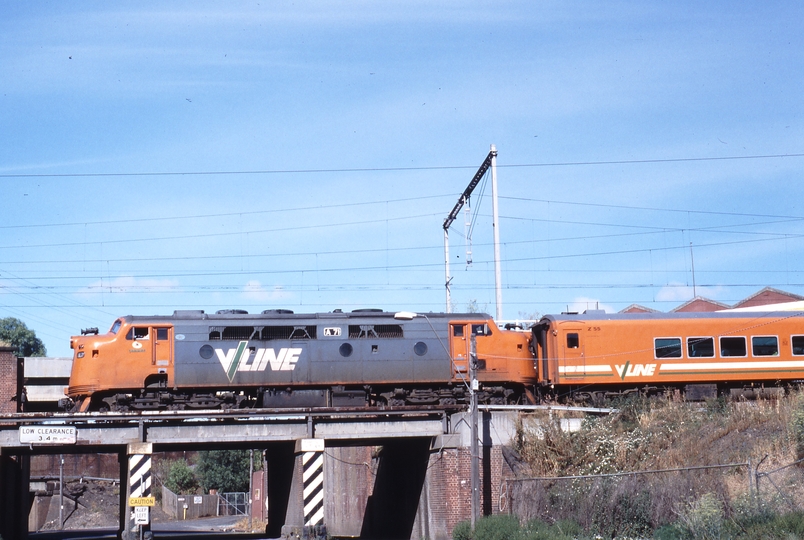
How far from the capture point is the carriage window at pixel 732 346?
3331 centimetres

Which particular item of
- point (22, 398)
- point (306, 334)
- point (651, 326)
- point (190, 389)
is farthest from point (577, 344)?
point (22, 398)

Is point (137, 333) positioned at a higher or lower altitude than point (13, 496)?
higher

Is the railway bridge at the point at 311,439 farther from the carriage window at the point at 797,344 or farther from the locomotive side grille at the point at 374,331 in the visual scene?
the carriage window at the point at 797,344

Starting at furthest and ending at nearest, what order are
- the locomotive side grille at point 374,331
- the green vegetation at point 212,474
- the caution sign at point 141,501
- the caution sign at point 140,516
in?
the green vegetation at point 212,474
the locomotive side grille at point 374,331
the caution sign at point 141,501
the caution sign at point 140,516

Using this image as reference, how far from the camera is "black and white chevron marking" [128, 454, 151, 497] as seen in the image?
27.4 metres

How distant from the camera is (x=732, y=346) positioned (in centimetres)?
3338

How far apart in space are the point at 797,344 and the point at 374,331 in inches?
631

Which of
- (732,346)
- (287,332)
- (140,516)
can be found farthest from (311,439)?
(732,346)

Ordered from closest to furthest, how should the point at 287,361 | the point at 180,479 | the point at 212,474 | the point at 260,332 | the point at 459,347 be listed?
the point at 287,361
the point at 260,332
the point at 459,347
the point at 212,474
the point at 180,479

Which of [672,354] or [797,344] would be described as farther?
[797,344]

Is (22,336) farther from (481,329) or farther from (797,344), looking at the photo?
(797,344)

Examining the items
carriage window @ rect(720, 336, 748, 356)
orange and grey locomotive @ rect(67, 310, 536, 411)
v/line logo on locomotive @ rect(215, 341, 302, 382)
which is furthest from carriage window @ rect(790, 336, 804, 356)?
v/line logo on locomotive @ rect(215, 341, 302, 382)

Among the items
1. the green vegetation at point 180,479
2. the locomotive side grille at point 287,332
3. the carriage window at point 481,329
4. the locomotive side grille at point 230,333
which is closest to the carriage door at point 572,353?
the carriage window at point 481,329

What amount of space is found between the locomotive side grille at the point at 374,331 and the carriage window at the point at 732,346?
40.0 ft
